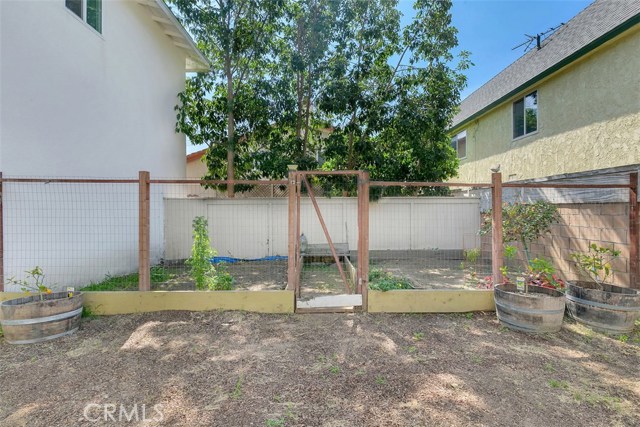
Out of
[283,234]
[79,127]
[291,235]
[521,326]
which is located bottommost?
[521,326]

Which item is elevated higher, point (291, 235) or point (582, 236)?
point (291, 235)

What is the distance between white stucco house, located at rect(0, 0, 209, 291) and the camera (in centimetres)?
464

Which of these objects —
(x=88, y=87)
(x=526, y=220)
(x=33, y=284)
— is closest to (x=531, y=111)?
(x=526, y=220)

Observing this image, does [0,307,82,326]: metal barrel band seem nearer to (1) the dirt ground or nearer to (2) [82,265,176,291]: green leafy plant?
(2) [82,265,176,291]: green leafy plant

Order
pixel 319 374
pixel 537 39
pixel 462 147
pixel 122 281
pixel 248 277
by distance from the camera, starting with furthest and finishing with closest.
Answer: pixel 462 147 → pixel 537 39 → pixel 248 277 → pixel 122 281 → pixel 319 374

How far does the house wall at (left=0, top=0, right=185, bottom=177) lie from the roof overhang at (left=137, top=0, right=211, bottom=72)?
0.65 ft

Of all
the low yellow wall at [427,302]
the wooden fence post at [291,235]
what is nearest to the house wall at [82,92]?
the wooden fence post at [291,235]

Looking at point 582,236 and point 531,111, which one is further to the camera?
point 531,111

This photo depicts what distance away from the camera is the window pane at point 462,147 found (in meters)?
12.7

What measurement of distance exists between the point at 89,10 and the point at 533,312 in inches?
352

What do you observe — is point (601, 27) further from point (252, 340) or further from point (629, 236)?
point (252, 340)

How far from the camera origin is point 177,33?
8.63 metres

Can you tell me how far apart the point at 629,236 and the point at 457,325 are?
3030 millimetres

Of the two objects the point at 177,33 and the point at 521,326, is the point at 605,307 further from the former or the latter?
the point at 177,33
